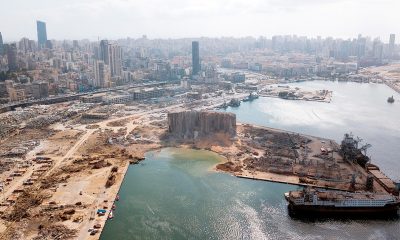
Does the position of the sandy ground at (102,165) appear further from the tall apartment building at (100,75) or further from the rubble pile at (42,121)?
the tall apartment building at (100,75)

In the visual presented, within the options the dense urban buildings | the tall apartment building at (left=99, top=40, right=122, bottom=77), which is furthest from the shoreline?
the tall apartment building at (left=99, top=40, right=122, bottom=77)

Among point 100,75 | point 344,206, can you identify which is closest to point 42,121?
point 100,75

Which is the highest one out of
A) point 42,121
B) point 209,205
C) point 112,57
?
point 112,57

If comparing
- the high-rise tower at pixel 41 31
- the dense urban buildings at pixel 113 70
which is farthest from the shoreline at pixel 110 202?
the high-rise tower at pixel 41 31

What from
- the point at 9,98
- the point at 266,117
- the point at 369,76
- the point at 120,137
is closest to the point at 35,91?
the point at 9,98

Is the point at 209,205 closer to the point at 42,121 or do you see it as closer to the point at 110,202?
the point at 110,202

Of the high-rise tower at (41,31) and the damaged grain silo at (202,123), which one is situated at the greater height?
the high-rise tower at (41,31)

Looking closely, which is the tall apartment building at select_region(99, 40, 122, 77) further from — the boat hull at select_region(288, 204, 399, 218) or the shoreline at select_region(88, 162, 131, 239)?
the boat hull at select_region(288, 204, 399, 218)

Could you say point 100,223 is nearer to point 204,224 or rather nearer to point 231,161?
point 204,224
